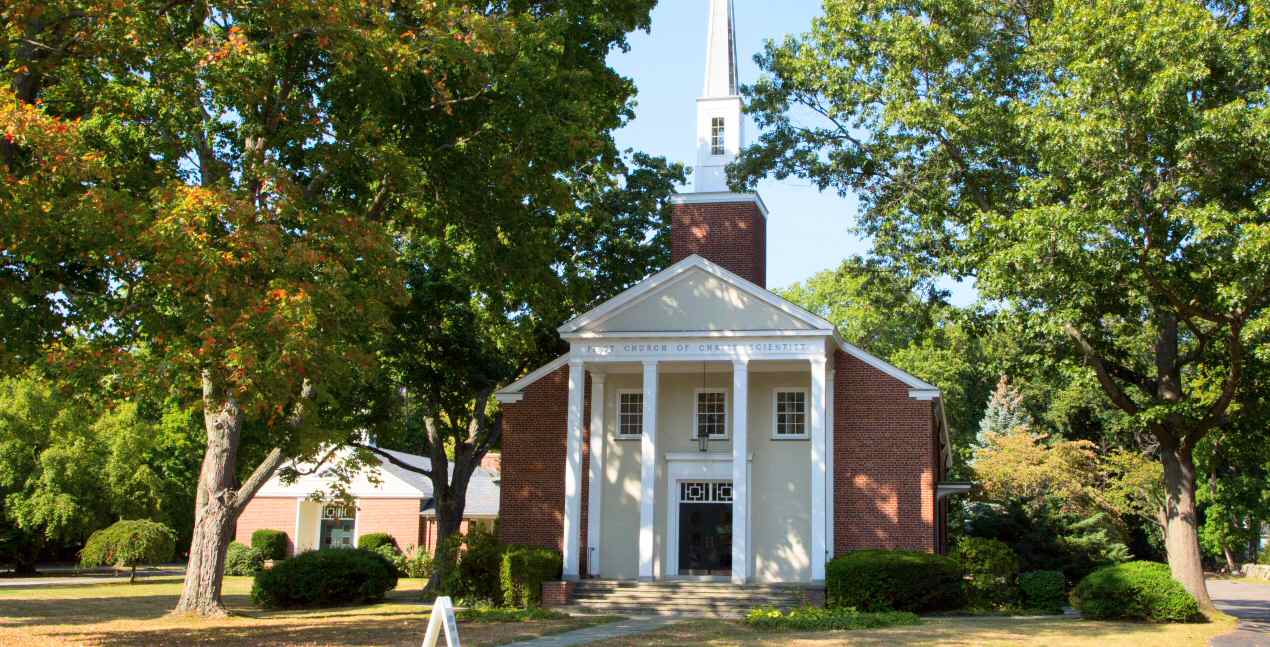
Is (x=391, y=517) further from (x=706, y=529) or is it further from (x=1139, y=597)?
(x=1139, y=597)

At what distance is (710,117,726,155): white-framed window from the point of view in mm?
31062

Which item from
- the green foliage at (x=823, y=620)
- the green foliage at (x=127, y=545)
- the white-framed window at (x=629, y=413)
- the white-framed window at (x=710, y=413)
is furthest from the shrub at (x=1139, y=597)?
the green foliage at (x=127, y=545)

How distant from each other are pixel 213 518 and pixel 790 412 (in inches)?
558

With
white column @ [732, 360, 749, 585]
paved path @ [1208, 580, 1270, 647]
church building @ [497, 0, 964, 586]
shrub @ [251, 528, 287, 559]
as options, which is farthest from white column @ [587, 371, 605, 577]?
shrub @ [251, 528, 287, 559]

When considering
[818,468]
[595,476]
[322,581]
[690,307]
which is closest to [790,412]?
[818,468]

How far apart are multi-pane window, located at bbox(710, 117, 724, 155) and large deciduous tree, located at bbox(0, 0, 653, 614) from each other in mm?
8617

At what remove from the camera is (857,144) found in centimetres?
2745

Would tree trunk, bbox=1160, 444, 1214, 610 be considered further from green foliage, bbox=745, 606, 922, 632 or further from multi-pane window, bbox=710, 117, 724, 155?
multi-pane window, bbox=710, 117, 724, 155

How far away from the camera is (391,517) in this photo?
4684 cm

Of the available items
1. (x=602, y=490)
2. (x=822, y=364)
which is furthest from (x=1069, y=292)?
(x=602, y=490)

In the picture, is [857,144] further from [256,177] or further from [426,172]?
[256,177]

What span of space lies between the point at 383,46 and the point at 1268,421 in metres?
21.4

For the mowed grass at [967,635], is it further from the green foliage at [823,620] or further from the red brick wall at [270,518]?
the red brick wall at [270,518]

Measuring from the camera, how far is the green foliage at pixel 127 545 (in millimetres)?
34312
